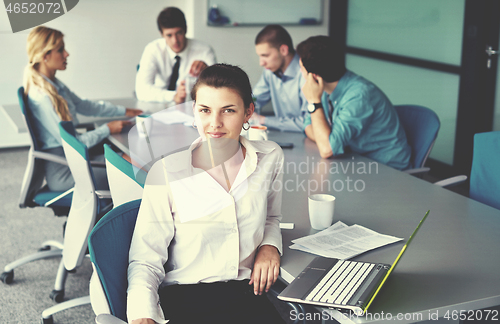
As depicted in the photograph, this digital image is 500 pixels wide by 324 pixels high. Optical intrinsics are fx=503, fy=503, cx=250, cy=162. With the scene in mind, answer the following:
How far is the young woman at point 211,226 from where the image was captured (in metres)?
1.38

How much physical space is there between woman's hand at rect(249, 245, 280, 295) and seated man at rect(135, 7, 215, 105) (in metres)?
2.38

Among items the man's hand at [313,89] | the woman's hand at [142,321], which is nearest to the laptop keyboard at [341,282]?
the woman's hand at [142,321]

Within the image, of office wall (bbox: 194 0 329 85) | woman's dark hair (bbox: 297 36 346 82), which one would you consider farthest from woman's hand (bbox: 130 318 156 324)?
office wall (bbox: 194 0 329 85)

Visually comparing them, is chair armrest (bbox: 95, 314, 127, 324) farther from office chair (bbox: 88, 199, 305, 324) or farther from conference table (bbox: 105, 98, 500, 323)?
conference table (bbox: 105, 98, 500, 323)

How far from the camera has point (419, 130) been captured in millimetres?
2723

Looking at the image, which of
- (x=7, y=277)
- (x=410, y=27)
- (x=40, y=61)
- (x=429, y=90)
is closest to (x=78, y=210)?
(x=7, y=277)

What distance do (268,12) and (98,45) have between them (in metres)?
1.92

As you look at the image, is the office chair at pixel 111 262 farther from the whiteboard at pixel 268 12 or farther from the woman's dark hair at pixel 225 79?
the whiteboard at pixel 268 12

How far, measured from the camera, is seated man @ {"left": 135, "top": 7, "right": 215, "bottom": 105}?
371 cm

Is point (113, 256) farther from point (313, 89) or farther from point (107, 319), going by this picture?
point (313, 89)

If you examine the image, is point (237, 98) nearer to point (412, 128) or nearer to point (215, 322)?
point (215, 322)

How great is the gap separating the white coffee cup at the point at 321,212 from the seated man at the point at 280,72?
1.69 m

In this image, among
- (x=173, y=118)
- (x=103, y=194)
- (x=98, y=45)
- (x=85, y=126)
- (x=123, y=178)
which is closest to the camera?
(x=123, y=178)

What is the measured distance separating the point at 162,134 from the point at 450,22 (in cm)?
284
